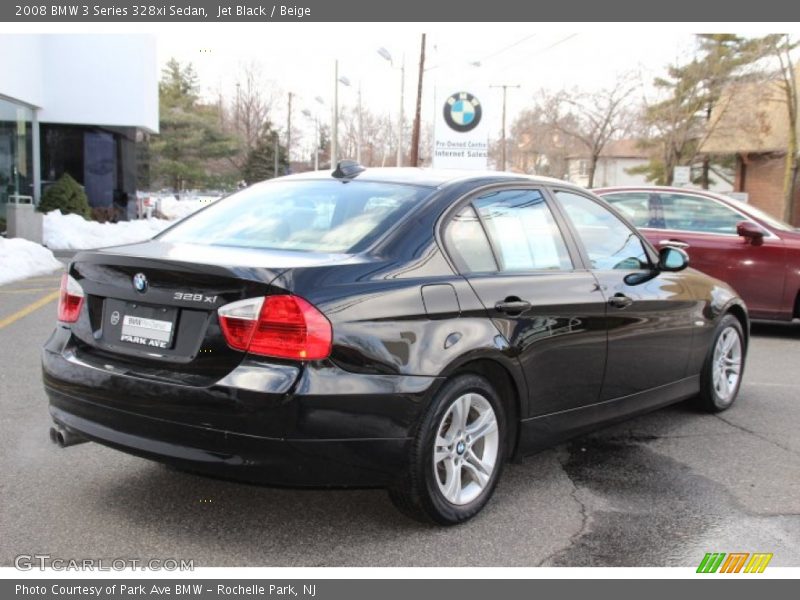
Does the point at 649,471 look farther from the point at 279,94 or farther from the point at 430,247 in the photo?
the point at 279,94

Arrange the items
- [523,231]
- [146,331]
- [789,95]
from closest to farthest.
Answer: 1. [146,331]
2. [523,231]
3. [789,95]

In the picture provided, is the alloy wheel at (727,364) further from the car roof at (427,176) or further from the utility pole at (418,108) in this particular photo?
the utility pole at (418,108)

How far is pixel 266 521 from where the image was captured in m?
3.65

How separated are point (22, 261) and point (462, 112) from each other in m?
10.5

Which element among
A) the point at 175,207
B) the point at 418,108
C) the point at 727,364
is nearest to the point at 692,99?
the point at 418,108

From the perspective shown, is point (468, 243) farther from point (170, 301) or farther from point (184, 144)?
point (184, 144)

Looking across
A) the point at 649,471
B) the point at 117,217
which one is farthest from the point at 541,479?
the point at 117,217

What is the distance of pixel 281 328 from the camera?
310 centimetres

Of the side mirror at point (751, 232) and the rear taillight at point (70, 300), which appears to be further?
the side mirror at point (751, 232)

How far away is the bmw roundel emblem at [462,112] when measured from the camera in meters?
19.2

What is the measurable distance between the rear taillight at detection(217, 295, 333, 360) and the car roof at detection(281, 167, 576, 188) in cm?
123

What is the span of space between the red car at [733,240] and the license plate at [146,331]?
6463 mm

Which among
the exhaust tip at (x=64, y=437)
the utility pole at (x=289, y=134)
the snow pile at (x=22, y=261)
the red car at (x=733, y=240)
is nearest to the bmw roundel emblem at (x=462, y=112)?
the snow pile at (x=22, y=261)

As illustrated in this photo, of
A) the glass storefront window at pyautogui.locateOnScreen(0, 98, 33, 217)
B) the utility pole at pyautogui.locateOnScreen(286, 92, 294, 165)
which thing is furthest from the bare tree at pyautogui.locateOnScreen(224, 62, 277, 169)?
the glass storefront window at pyautogui.locateOnScreen(0, 98, 33, 217)
